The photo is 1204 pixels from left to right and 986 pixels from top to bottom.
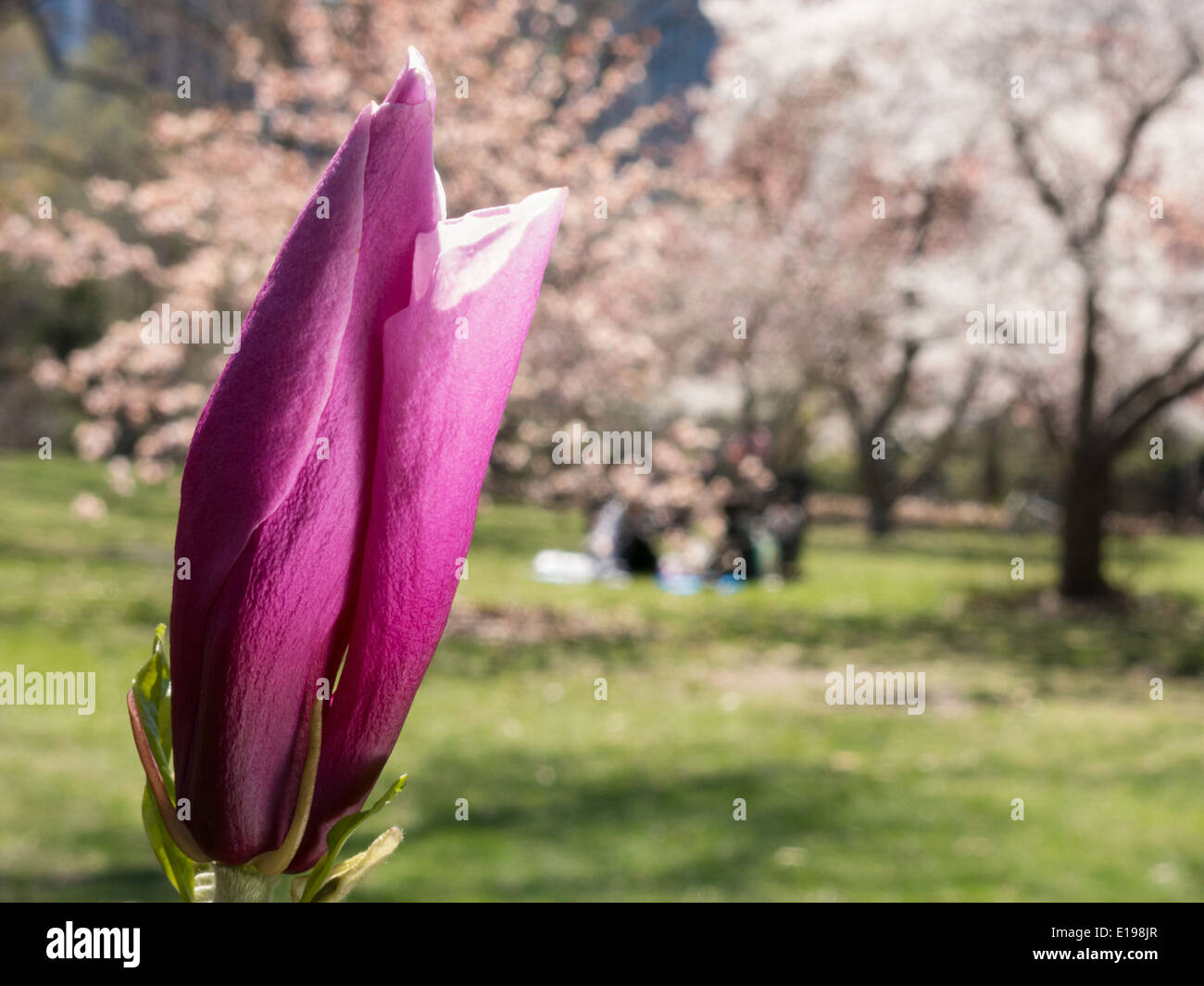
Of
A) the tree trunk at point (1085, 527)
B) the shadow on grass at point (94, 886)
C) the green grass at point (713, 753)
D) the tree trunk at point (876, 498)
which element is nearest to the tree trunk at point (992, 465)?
the tree trunk at point (876, 498)

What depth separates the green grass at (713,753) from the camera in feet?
20.4

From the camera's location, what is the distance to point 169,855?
560 mm

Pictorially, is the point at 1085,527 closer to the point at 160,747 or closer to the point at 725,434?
the point at 725,434

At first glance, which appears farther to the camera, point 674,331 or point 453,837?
point 674,331

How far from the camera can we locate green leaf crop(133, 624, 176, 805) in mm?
558

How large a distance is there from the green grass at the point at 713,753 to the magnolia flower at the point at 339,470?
16.7 feet

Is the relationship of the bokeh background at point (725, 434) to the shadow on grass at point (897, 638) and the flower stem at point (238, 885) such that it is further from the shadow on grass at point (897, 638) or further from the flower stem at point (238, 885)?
the flower stem at point (238, 885)

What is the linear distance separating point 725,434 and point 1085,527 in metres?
14.4

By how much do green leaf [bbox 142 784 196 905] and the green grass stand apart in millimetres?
5034

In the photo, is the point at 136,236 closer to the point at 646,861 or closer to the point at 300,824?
the point at 646,861

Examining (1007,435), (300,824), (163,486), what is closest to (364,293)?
(300,824)

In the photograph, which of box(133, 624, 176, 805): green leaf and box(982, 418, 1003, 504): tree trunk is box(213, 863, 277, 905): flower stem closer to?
box(133, 624, 176, 805): green leaf
